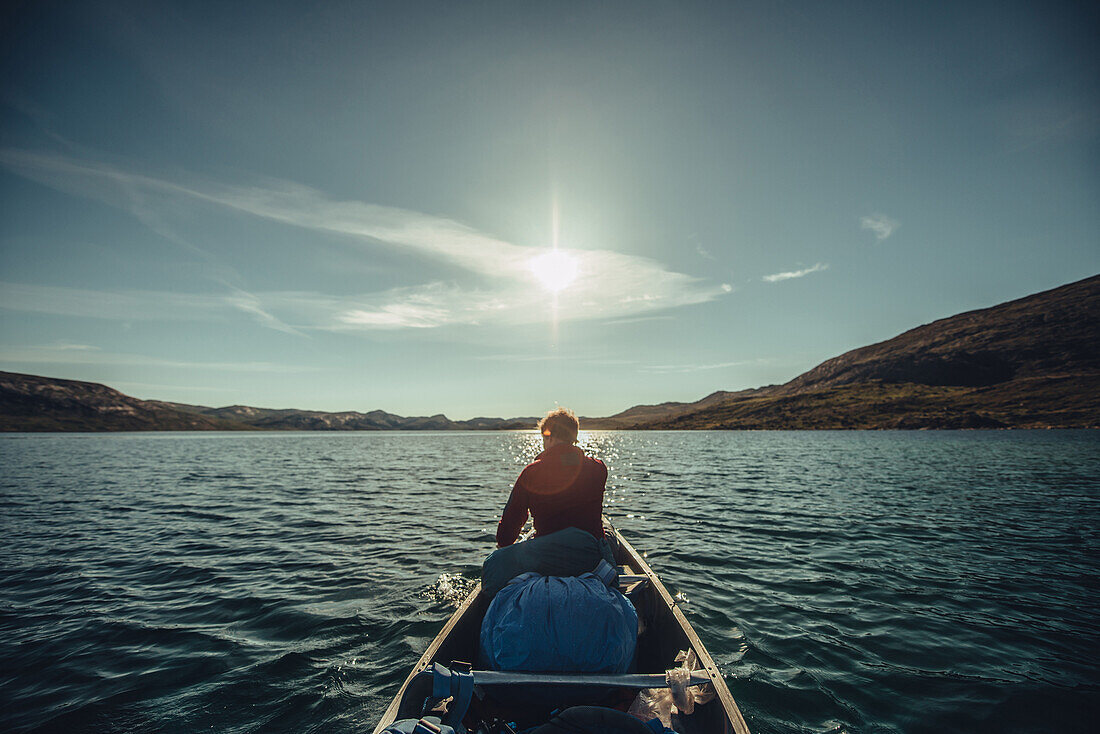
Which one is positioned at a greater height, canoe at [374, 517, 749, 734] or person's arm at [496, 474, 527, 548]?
person's arm at [496, 474, 527, 548]

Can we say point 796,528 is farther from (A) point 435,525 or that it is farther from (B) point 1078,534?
(A) point 435,525

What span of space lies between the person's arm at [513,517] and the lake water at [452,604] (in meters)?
2.95

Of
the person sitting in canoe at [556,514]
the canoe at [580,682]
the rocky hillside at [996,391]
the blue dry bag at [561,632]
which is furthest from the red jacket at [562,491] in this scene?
the rocky hillside at [996,391]

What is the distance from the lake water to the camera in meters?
6.31

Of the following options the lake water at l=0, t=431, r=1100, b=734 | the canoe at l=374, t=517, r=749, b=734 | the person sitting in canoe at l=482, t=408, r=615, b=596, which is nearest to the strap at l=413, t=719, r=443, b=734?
the canoe at l=374, t=517, r=749, b=734

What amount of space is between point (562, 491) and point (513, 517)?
37.6 inches

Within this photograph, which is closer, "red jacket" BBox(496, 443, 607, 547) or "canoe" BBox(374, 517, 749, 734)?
"canoe" BBox(374, 517, 749, 734)

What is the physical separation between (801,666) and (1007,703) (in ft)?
8.63

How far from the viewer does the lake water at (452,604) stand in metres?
6.31

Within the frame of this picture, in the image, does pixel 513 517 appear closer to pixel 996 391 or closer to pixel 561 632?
pixel 561 632

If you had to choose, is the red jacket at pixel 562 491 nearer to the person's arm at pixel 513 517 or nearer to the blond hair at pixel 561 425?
the person's arm at pixel 513 517

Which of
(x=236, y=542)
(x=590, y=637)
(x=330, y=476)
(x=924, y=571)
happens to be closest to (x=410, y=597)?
(x=590, y=637)

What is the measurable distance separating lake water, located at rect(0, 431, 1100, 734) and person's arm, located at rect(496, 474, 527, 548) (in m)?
2.95

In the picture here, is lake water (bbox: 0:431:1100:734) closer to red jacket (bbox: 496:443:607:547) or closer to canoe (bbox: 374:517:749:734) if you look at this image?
canoe (bbox: 374:517:749:734)
